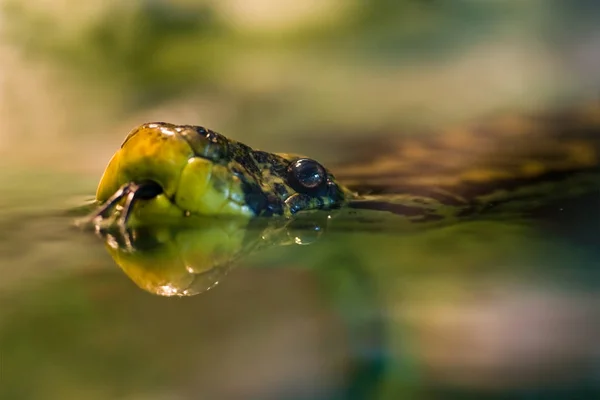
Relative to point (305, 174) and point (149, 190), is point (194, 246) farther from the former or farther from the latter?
point (305, 174)

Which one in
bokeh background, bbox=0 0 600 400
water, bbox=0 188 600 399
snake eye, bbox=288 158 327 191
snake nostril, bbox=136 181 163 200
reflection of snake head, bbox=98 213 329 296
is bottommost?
water, bbox=0 188 600 399

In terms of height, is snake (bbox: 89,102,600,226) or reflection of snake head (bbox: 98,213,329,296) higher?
snake (bbox: 89,102,600,226)

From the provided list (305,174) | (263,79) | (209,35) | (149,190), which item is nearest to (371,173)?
(305,174)

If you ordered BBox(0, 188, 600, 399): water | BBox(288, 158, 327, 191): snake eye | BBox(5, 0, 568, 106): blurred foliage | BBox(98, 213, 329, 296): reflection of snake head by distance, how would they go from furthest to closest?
BBox(5, 0, 568, 106): blurred foliage < BBox(288, 158, 327, 191): snake eye < BBox(98, 213, 329, 296): reflection of snake head < BBox(0, 188, 600, 399): water

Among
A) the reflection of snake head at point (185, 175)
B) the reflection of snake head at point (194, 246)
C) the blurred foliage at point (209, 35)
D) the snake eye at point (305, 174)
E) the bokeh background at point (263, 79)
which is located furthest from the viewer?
the blurred foliage at point (209, 35)

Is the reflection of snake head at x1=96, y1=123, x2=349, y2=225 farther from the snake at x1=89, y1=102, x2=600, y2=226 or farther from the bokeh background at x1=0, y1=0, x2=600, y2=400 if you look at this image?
the bokeh background at x1=0, y1=0, x2=600, y2=400

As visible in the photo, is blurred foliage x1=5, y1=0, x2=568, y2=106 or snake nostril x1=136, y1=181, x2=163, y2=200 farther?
blurred foliage x1=5, y1=0, x2=568, y2=106

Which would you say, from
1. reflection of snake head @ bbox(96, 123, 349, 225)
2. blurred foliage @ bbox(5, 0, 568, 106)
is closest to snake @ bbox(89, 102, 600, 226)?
reflection of snake head @ bbox(96, 123, 349, 225)

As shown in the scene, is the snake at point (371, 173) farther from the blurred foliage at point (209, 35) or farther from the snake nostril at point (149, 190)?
the blurred foliage at point (209, 35)

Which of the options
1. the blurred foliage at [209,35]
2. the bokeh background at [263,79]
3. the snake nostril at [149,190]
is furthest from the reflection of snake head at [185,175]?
the blurred foliage at [209,35]
